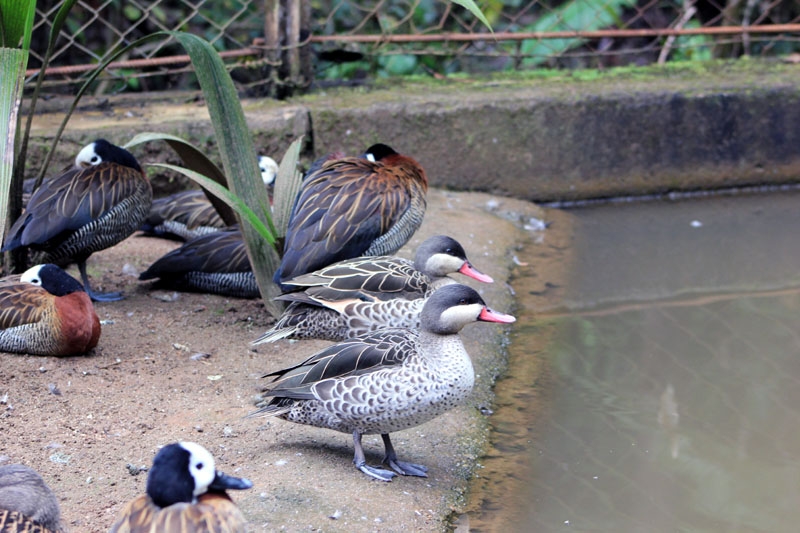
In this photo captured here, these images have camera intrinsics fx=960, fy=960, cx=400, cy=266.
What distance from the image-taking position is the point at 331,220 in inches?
182

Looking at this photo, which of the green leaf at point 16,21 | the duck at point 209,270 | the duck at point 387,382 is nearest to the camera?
the duck at point 387,382

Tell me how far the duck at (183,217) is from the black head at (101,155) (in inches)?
25.2

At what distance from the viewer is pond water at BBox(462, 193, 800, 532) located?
327 cm

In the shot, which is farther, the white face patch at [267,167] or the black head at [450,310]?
the white face patch at [267,167]

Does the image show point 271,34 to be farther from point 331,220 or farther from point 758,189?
point 758,189

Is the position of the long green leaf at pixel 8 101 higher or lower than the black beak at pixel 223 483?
higher

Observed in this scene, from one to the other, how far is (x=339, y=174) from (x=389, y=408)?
1.95 metres

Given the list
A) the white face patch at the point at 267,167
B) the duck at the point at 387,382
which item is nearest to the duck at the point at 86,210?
the white face patch at the point at 267,167

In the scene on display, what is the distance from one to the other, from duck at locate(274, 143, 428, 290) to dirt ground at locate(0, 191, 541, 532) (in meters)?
0.43

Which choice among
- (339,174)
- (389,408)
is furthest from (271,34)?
(389,408)

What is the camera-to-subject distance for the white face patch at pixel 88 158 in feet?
16.5

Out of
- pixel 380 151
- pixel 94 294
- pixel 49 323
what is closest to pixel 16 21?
pixel 49 323

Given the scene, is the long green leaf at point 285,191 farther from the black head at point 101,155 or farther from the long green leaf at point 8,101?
the long green leaf at point 8,101

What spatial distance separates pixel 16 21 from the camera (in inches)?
158
